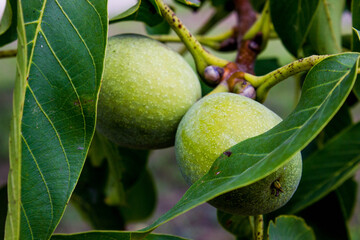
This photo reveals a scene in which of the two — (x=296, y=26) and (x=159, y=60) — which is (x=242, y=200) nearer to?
(x=159, y=60)

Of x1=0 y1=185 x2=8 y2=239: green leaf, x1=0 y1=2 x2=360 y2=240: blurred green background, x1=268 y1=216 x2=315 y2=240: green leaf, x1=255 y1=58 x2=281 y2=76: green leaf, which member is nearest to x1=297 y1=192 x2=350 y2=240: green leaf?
x1=268 y1=216 x2=315 y2=240: green leaf

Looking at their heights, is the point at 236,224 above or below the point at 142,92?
below

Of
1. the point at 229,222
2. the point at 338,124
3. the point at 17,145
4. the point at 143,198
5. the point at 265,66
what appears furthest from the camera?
the point at 143,198

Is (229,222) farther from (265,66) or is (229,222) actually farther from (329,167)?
(265,66)

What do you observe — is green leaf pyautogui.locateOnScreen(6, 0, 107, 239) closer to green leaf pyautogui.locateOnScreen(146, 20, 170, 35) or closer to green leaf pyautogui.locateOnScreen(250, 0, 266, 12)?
green leaf pyautogui.locateOnScreen(146, 20, 170, 35)

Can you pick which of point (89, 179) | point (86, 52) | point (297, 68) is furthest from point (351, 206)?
point (86, 52)

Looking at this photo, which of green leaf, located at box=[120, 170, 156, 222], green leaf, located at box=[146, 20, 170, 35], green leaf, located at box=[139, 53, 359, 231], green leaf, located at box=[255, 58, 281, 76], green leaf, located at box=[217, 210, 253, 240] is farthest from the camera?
green leaf, located at box=[120, 170, 156, 222]

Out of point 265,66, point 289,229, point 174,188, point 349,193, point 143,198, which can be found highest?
point 265,66

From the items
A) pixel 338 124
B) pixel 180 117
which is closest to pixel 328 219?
pixel 338 124
